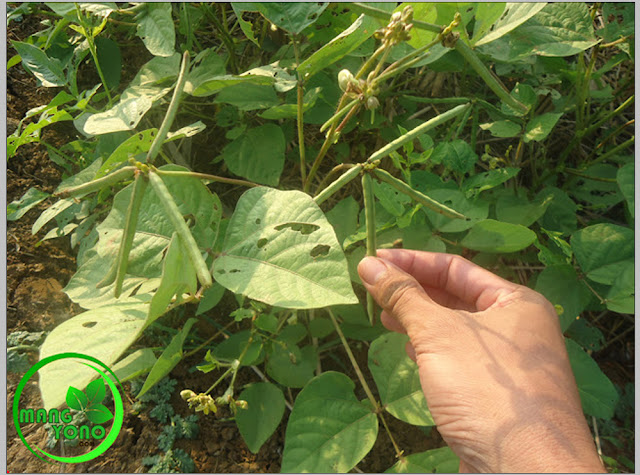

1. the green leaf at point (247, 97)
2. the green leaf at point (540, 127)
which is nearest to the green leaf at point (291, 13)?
the green leaf at point (247, 97)

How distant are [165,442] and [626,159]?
1.73 metres

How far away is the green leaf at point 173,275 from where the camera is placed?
0.70 meters

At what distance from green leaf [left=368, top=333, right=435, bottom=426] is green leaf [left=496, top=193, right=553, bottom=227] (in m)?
0.49

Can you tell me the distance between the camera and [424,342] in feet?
3.14

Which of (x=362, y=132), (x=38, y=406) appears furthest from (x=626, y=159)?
(x=38, y=406)

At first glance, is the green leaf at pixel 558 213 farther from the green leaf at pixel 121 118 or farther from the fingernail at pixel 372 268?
the green leaf at pixel 121 118

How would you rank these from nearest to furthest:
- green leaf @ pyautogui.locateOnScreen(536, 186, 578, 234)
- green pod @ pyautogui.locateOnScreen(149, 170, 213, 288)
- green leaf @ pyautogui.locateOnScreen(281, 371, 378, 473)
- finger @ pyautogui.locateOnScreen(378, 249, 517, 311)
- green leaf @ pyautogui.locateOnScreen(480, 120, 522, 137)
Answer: green pod @ pyautogui.locateOnScreen(149, 170, 213, 288) → green leaf @ pyautogui.locateOnScreen(281, 371, 378, 473) → finger @ pyautogui.locateOnScreen(378, 249, 517, 311) → green leaf @ pyautogui.locateOnScreen(480, 120, 522, 137) → green leaf @ pyautogui.locateOnScreen(536, 186, 578, 234)

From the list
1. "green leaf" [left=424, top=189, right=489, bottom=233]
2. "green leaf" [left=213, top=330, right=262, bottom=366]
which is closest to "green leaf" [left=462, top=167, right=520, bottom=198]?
"green leaf" [left=424, top=189, right=489, bottom=233]

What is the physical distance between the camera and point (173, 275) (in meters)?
0.71

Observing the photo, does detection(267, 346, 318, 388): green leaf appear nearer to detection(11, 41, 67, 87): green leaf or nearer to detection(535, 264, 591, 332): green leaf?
detection(535, 264, 591, 332): green leaf

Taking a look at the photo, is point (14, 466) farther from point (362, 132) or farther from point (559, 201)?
point (559, 201)

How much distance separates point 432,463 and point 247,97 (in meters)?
1.06

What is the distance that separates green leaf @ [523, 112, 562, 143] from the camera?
48.1 inches

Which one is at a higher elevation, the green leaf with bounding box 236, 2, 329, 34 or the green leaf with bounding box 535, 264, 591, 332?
the green leaf with bounding box 236, 2, 329, 34
